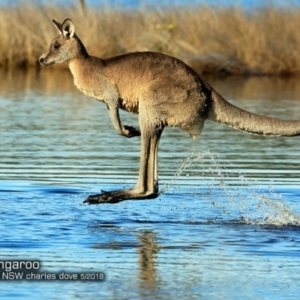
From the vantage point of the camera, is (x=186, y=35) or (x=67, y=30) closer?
(x=67, y=30)

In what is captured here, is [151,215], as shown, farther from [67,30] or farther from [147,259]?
[147,259]

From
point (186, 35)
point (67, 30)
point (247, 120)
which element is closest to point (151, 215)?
point (247, 120)

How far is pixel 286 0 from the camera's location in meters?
27.4

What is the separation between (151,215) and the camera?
399 inches

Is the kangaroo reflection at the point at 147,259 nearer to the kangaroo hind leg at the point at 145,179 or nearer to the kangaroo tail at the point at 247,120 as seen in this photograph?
the kangaroo hind leg at the point at 145,179

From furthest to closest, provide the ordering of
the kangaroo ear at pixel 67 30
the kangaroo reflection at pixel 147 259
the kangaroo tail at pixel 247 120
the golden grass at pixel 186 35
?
the golden grass at pixel 186 35 < the kangaroo ear at pixel 67 30 < the kangaroo tail at pixel 247 120 < the kangaroo reflection at pixel 147 259

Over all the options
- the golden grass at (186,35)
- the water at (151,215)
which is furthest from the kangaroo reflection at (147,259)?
the golden grass at (186,35)

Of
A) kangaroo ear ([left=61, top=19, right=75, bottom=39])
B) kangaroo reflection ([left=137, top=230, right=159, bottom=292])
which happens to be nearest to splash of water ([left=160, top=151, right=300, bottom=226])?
kangaroo reflection ([left=137, top=230, right=159, bottom=292])

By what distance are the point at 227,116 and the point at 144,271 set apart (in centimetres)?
239

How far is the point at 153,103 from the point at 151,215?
3.52 ft

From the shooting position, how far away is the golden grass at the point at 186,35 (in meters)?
26.2

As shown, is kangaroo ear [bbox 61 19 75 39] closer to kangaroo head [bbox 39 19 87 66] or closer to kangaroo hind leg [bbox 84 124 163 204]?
kangaroo head [bbox 39 19 87 66]

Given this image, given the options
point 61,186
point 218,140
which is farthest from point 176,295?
point 218,140

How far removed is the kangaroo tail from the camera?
9.61 metres
